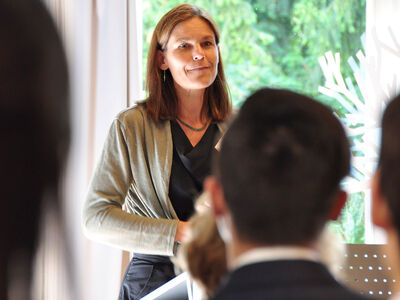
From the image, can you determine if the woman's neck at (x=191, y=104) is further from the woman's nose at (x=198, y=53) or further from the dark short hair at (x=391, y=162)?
the dark short hair at (x=391, y=162)

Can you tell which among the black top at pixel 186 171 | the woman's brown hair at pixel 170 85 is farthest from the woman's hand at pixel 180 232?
the woman's brown hair at pixel 170 85

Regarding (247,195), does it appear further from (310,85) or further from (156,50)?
Result: (310,85)

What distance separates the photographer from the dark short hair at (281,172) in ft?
2.58

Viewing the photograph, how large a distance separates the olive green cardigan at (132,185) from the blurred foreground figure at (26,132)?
4.34 ft

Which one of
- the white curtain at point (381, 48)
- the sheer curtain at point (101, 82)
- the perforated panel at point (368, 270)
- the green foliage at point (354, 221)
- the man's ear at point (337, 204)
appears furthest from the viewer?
the green foliage at point (354, 221)

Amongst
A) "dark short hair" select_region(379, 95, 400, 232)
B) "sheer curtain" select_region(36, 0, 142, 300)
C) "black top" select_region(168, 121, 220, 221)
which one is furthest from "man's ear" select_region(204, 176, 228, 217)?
"sheer curtain" select_region(36, 0, 142, 300)

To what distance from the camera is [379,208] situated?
820mm

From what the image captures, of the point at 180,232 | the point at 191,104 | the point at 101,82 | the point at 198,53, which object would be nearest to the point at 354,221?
the point at 101,82

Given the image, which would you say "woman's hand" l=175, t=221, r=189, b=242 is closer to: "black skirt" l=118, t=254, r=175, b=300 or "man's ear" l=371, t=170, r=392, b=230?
"black skirt" l=118, t=254, r=175, b=300

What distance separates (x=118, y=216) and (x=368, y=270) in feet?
2.54

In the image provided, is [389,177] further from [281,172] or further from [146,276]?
[146,276]

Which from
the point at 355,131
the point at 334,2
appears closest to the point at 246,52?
the point at 334,2

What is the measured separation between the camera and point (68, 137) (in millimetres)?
515

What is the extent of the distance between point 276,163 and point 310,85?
3120 millimetres
